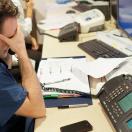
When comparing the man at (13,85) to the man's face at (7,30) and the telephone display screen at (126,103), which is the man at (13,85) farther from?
the telephone display screen at (126,103)

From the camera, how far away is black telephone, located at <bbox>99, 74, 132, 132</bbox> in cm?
97

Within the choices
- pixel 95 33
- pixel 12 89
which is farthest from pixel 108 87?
pixel 95 33

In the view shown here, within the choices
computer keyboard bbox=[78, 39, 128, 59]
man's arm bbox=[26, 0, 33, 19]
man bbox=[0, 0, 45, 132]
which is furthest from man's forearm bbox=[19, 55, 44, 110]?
man's arm bbox=[26, 0, 33, 19]

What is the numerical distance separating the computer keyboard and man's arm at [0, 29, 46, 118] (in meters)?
0.47

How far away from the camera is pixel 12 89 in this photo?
106 centimetres

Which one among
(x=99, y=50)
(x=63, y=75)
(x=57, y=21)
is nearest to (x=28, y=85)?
(x=63, y=75)

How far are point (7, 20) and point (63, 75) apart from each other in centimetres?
43

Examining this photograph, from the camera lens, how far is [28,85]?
3.90ft

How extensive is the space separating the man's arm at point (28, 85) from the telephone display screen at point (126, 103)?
0.31m

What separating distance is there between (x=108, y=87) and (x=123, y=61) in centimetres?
25

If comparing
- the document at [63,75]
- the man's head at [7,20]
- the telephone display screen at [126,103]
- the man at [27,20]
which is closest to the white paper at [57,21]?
the man at [27,20]

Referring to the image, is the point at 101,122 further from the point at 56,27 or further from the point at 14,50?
the point at 56,27

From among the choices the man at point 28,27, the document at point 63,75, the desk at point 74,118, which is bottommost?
the man at point 28,27

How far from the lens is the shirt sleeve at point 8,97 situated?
1.03 metres
